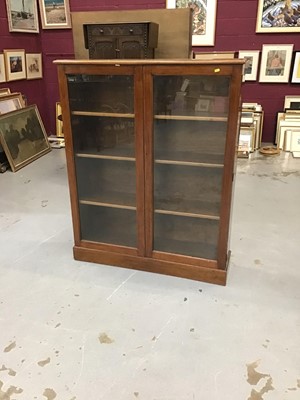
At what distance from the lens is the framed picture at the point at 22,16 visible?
4.79 meters

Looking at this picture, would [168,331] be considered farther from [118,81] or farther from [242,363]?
[118,81]

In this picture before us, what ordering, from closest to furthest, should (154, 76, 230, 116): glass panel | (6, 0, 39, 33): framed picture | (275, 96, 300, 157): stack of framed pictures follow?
(154, 76, 230, 116): glass panel, (6, 0, 39, 33): framed picture, (275, 96, 300, 157): stack of framed pictures

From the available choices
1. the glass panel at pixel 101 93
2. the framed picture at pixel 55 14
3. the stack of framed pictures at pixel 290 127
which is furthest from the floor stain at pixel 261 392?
the framed picture at pixel 55 14

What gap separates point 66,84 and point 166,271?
1.36 metres

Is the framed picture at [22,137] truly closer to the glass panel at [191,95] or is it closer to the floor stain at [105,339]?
the glass panel at [191,95]

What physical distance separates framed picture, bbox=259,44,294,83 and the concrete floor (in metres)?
2.77

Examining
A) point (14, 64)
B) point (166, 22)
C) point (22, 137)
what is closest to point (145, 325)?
point (166, 22)

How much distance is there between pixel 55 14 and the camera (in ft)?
17.4

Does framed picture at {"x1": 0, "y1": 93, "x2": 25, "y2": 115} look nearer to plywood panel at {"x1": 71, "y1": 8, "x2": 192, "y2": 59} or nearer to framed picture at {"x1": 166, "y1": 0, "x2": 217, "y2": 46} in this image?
framed picture at {"x1": 166, "y1": 0, "x2": 217, "y2": 46}

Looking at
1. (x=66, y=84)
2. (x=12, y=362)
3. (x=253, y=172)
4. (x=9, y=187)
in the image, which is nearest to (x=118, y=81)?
(x=66, y=84)

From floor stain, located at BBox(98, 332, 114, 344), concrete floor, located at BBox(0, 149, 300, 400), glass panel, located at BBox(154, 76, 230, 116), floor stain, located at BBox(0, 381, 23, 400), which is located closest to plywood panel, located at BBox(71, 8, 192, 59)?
glass panel, located at BBox(154, 76, 230, 116)

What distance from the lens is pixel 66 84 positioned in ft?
7.22

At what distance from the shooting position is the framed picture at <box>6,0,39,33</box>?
479 centimetres

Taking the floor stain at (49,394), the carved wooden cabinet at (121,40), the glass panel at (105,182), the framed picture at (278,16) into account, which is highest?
the framed picture at (278,16)
